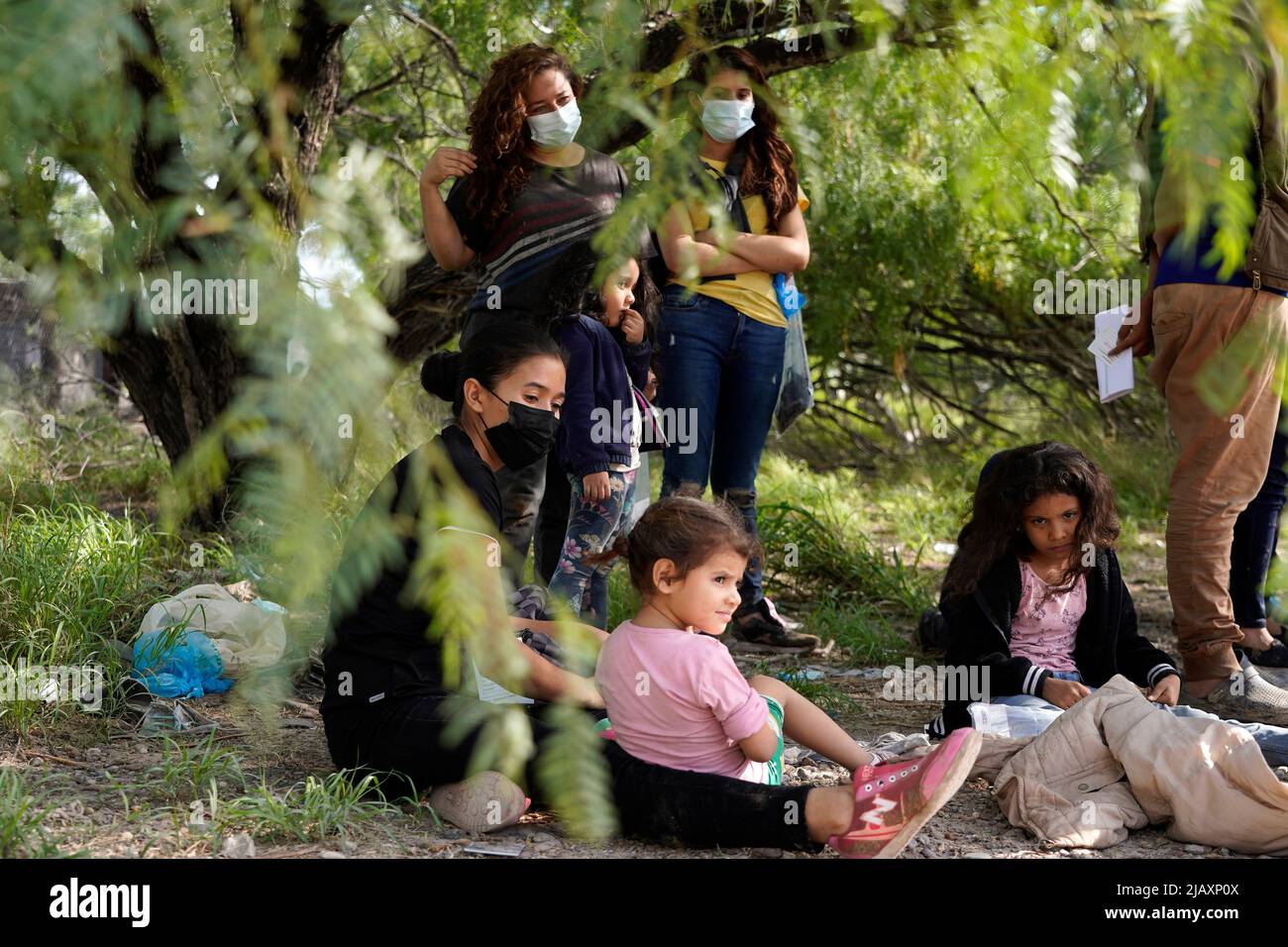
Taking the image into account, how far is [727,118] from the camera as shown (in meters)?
3.79

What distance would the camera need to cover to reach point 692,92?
1.99m

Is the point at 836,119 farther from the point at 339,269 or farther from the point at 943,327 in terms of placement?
the point at 339,269

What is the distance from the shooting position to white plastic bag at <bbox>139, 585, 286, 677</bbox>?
3.69m

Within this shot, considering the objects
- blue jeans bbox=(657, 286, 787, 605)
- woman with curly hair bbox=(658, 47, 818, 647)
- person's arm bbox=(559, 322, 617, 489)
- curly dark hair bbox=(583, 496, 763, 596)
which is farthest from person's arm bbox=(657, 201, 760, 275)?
curly dark hair bbox=(583, 496, 763, 596)

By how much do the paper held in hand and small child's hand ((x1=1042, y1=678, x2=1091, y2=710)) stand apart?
122 centimetres

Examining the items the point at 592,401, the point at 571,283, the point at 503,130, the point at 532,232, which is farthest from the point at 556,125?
the point at 592,401

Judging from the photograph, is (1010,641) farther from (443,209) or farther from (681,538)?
(443,209)

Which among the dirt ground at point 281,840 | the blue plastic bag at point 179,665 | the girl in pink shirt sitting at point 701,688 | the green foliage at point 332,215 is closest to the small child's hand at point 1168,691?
the dirt ground at point 281,840

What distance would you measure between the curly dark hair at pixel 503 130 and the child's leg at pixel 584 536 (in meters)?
0.78

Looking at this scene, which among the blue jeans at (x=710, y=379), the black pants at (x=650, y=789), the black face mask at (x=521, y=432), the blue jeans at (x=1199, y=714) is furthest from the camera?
the blue jeans at (x=710, y=379)

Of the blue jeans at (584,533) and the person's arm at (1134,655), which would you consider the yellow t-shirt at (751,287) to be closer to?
the blue jeans at (584,533)

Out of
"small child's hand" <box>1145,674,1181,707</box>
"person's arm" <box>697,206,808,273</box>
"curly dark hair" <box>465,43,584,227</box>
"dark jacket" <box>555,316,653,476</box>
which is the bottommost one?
"small child's hand" <box>1145,674,1181,707</box>

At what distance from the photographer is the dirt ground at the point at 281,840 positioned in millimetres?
2510

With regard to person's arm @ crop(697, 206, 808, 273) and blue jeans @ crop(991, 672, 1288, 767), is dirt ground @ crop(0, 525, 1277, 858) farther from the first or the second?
person's arm @ crop(697, 206, 808, 273)
